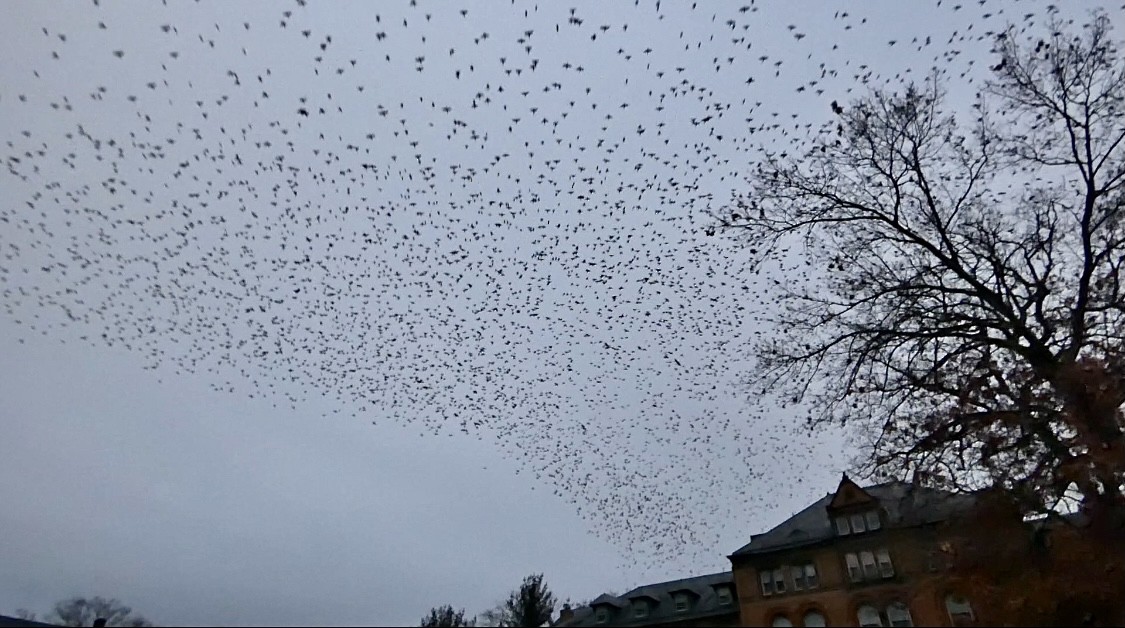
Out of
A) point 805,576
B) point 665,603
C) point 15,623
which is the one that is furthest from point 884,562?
point 15,623

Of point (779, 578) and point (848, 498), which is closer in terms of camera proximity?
point (779, 578)

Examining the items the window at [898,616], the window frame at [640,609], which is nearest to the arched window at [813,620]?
the window at [898,616]

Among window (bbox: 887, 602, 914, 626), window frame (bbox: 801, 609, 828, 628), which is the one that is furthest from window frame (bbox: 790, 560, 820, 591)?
window (bbox: 887, 602, 914, 626)

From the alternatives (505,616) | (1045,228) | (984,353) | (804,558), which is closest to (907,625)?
(804,558)

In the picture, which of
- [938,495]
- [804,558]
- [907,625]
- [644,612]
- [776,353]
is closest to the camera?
[938,495]

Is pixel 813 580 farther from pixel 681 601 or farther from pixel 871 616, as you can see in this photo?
pixel 681 601

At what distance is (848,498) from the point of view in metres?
32.3

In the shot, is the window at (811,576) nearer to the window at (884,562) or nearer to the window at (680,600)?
the window at (884,562)

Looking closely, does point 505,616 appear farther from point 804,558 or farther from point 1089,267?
point 1089,267

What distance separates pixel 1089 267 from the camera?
15.8 metres

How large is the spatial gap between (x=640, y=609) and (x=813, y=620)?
11.7 meters

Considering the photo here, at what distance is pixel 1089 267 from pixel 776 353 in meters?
7.79

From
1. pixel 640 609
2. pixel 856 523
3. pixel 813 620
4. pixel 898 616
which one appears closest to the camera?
pixel 813 620

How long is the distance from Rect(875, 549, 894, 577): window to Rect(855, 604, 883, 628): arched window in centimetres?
171
